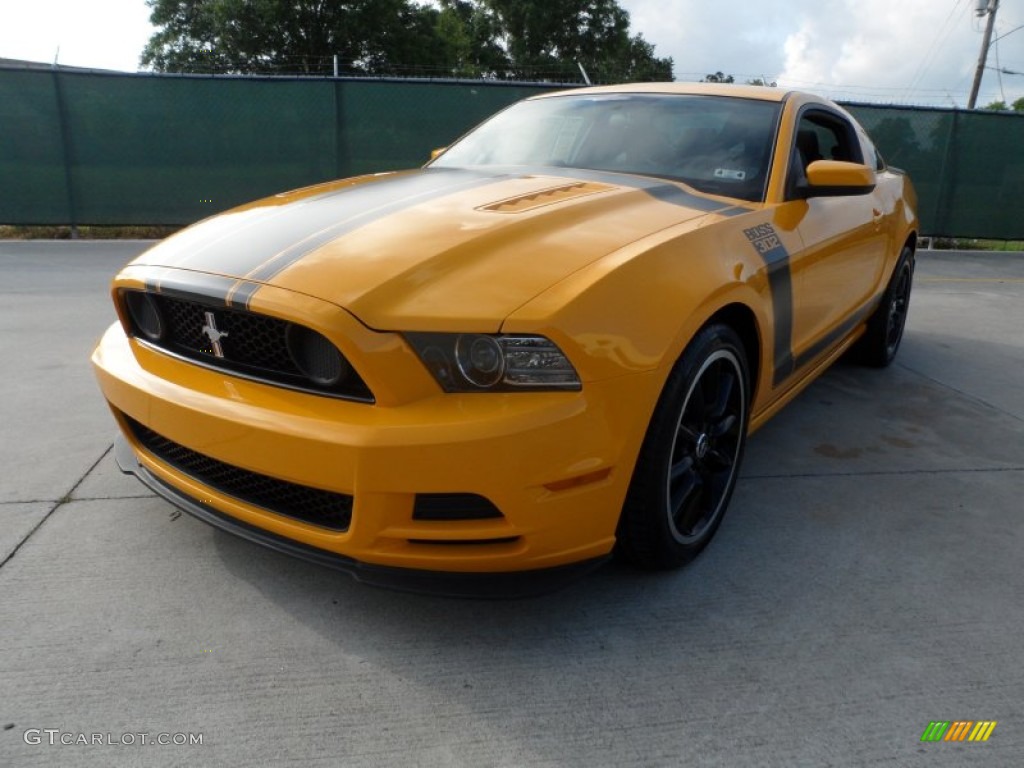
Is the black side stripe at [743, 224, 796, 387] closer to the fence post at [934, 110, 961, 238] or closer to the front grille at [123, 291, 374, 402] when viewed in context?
the front grille at [123, 291, 374, 402]

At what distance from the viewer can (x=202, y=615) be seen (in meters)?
1.97

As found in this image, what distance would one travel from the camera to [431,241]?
193 cm

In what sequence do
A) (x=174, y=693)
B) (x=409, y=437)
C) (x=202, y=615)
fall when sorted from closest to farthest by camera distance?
(x=409, y=437) < (x=174, y=693) < (x=202, y=615)

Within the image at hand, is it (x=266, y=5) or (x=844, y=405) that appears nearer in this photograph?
(x=844, y=405)

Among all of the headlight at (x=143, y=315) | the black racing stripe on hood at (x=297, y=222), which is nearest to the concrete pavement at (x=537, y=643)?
the headlight at (x=143, y=315)

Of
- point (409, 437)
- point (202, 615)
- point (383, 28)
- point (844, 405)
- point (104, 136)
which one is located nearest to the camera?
point (409, 437)

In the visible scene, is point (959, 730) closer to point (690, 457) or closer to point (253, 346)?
point (690, 457)

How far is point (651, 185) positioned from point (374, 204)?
3.09 ft

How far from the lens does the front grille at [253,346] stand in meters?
1.73

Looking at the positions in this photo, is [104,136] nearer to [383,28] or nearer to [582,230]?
[582,230]

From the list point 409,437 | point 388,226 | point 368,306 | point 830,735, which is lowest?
point 830,735

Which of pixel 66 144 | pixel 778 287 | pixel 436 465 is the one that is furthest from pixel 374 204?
pixel 66 144

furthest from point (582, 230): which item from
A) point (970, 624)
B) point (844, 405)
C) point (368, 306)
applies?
point (844, 405)

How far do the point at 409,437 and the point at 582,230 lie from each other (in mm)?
803
